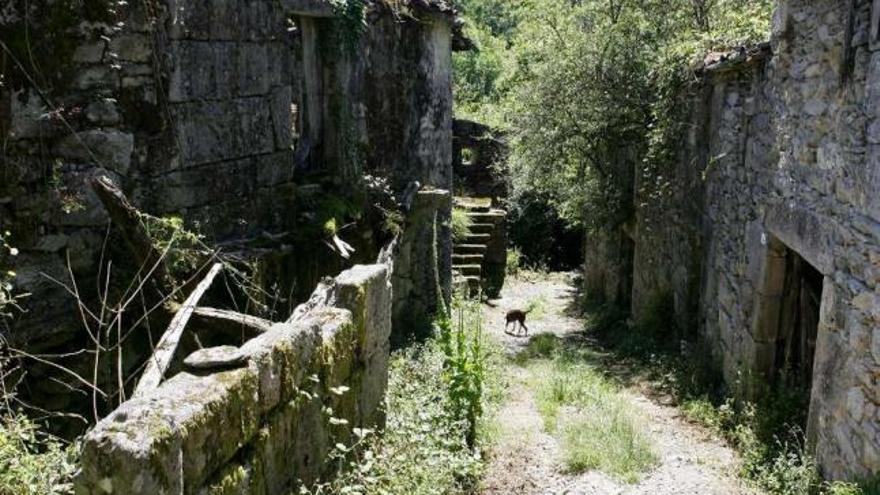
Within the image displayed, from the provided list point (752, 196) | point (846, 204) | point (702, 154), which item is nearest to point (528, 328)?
point (702, 154)

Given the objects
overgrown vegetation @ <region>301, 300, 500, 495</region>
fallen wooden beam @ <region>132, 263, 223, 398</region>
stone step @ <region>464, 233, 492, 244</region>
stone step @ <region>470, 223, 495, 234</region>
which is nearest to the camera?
fallen wooden beam @ <region>132, 263, 223, 398</region>

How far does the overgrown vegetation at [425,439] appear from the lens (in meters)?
4.22

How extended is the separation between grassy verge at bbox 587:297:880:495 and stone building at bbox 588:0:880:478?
0.20 metres

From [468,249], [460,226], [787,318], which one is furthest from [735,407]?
[468,249]

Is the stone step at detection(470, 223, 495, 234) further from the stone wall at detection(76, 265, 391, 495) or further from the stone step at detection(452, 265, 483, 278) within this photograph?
the stone wall at detection(76, 265, 391, 495)

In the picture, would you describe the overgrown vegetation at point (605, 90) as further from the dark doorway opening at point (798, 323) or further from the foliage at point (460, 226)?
the dark doorway opening at point (798, 323)

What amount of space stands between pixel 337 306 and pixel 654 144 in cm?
711

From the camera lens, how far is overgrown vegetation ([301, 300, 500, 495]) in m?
4.22

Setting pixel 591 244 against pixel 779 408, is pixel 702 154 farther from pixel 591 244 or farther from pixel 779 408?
pixel 591 244

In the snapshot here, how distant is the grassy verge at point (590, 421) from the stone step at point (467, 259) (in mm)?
6676

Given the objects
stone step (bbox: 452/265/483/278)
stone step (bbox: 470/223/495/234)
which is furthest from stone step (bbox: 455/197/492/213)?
stone step (bbox: 452/265/483/278)

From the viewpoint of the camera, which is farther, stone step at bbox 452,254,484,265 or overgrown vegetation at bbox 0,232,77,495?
stone step at bbox 452,254,484,265

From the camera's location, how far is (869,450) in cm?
434

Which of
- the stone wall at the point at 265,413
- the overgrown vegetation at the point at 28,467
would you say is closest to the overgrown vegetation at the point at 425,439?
the stone wall at the point at 265,413
